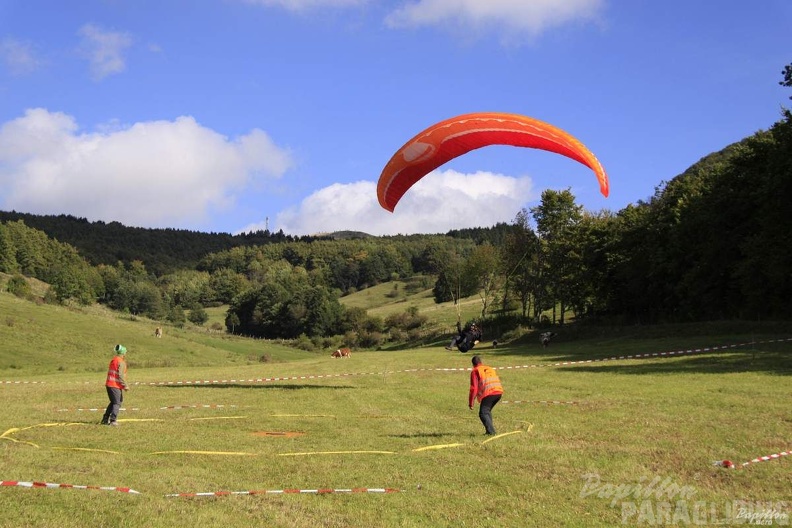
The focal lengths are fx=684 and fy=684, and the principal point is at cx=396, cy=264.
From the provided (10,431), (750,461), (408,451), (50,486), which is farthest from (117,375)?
(750,461)

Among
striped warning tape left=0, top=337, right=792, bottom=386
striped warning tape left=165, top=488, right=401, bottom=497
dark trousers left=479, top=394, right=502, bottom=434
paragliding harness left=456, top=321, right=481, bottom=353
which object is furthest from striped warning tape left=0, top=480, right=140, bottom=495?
striped warning tape left=0, top=337, right=792, bottom=386

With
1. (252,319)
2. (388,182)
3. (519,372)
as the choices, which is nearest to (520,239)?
(519,372)

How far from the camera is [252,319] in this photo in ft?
485

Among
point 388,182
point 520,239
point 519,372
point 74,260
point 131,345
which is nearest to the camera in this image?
point 388,182

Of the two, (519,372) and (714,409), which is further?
(519,372)

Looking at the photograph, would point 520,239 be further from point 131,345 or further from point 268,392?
point 268,392

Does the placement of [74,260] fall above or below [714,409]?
above

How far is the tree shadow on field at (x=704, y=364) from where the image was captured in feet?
80.8

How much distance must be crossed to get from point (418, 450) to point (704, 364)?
18.4 meters

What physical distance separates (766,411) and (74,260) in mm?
192876

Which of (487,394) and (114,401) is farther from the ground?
(487,394)

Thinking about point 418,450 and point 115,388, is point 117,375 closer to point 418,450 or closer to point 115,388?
point 115,388

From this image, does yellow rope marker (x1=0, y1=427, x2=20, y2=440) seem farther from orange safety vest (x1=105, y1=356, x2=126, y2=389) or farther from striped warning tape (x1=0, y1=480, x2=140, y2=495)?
striped warning tape (x1=0, y1=480, x2=140, y2=495)

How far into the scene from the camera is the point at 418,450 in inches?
509
